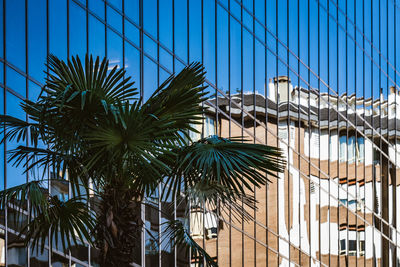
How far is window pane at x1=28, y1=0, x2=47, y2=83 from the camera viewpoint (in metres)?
12.2

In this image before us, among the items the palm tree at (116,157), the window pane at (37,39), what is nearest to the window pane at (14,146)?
the window pane at (37,39)

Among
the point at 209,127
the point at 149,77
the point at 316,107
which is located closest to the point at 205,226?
the point at 209,127

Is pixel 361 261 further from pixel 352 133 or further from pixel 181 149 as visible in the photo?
pixel 181 149

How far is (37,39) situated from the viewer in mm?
12328

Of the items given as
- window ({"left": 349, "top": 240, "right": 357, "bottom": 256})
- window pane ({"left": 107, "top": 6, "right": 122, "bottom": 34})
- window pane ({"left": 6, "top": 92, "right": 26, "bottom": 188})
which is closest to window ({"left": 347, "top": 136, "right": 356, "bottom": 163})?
window ({"left": 349, "top": 240, "right": 357, "bottom": 256})

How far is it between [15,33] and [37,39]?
46cm

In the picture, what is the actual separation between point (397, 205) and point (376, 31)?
633 centimetres

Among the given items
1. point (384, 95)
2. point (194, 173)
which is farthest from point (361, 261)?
point (194, 173)

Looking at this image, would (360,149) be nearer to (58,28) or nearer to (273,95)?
(273,95)

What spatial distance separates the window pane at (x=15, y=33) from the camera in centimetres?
1194

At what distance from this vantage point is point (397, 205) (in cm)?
2164

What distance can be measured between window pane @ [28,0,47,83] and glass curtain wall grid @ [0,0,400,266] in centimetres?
2

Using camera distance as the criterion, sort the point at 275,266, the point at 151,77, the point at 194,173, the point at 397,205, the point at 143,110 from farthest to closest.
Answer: the point at 397,205
the point at 275,266
the point at 151,77
the point at 194,173
the point at 143,110

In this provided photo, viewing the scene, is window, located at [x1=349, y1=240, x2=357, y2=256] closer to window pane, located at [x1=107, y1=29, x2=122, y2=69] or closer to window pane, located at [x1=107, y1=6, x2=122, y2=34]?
window pane, located at [x1=107, y1=29, x2=122, y2=69]
